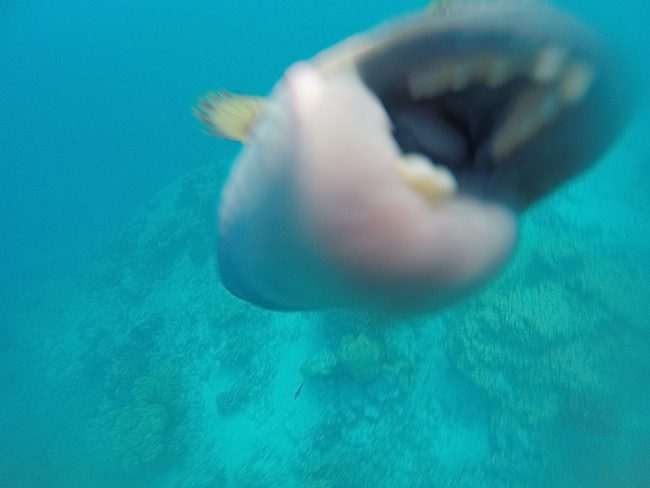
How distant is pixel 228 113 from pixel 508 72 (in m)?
0.72

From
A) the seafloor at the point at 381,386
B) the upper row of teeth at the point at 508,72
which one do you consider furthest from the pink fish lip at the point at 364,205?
the seafloor at the point at 381,386

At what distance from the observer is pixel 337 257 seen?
0.68 metres

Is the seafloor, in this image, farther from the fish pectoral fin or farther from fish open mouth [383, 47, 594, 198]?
fish open mouth [383, 47, 594, 198]

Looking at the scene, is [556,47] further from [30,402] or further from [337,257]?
[30,402]

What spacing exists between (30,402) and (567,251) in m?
9.48

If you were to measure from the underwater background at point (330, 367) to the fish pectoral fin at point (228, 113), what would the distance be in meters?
0.71

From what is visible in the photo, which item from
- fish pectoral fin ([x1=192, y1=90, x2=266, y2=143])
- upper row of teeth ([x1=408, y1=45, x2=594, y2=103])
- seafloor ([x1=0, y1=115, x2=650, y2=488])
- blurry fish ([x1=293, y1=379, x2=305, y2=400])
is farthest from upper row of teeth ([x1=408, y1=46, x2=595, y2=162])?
blurry fish ([x1=293, y1=379, x2=305, y2=400])

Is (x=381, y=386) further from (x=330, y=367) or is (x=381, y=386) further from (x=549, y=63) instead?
(x=549, y=63)

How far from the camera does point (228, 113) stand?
1.27 metres

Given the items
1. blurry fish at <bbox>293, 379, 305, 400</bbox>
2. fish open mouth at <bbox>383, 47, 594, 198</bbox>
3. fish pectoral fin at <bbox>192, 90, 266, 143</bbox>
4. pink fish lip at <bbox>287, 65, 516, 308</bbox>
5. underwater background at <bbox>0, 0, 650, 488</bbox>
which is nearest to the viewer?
pink fish lip at <bbox>287, 65, 516, 308</bbox>

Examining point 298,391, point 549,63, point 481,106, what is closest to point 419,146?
point 481,106

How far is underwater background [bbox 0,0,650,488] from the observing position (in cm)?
550

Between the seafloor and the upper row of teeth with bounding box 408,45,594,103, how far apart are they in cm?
360

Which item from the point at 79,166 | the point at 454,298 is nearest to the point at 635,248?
the point at 454,298
